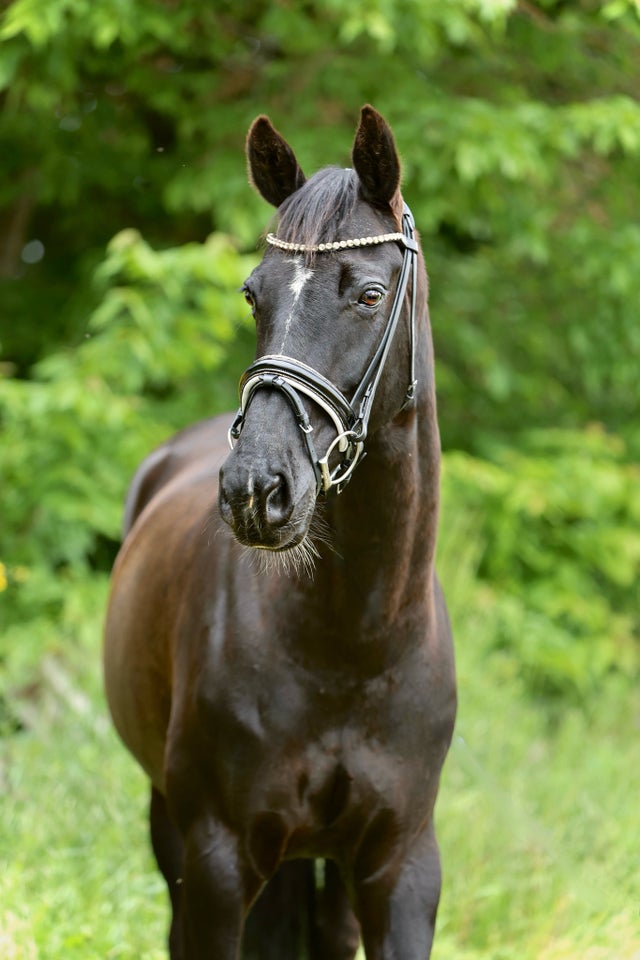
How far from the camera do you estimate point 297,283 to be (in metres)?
2.34

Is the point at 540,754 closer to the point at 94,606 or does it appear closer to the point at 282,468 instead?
the point at 94,606

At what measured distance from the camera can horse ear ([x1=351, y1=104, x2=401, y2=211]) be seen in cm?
240

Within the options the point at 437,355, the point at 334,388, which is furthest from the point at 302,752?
the point at 437,355

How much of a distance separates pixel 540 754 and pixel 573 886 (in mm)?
1779

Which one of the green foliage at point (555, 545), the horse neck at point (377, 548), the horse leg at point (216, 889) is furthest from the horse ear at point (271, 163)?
the green foliage at point (555, 545)

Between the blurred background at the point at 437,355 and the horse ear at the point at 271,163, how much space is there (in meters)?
2.52

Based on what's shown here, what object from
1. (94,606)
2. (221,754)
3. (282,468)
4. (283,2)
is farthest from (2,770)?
(283,2)

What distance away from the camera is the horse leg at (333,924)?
3.37 m

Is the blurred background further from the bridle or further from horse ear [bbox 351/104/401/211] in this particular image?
horse ear [bbox 351/104/401/211]

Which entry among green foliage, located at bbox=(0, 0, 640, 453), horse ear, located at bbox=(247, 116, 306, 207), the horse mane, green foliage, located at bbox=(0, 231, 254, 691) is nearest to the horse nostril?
the horse mane

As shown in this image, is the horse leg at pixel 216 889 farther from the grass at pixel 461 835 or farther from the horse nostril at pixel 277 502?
the horse nostril at pixel 277 502

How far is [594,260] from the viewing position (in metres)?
7.47

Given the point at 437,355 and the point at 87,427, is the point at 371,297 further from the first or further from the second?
the point at 437,355

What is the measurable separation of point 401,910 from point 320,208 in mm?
1609
